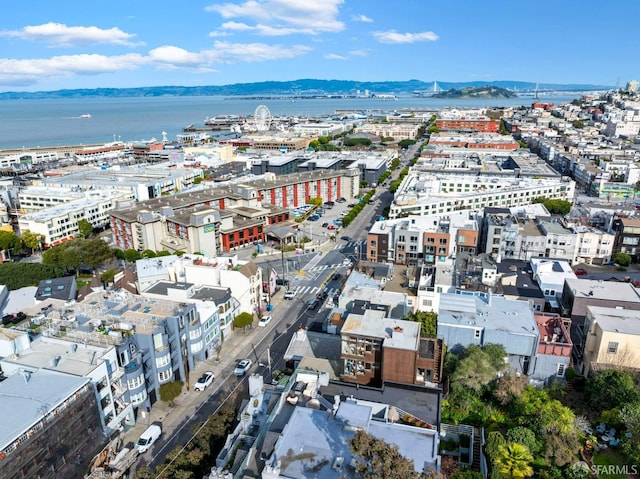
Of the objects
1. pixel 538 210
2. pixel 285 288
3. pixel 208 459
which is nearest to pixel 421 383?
pixel 208 459

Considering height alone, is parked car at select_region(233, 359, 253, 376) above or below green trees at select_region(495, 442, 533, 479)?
below

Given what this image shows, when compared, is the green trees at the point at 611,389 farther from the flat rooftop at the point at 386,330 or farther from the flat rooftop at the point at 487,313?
the flat rooftop at the point at 386,330

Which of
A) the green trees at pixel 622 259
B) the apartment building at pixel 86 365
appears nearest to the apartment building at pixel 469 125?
the green trees at pixel 622 259

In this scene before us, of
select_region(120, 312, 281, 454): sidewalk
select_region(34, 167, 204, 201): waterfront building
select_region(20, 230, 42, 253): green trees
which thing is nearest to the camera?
select_region(120, 312, 281, 454): sidewalk

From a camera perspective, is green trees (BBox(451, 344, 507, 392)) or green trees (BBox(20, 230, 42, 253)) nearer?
green trees (BBox(451, 344, 507, 392))

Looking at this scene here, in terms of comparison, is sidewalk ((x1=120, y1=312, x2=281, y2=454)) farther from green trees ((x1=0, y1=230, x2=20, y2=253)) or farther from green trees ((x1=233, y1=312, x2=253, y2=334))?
green trees ((x1=0, y1=230, x2=20, y2=253))

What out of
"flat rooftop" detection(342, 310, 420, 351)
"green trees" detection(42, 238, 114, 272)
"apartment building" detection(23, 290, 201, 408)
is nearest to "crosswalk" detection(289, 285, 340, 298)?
"apartment building" detection(23, 290, 201, 408)

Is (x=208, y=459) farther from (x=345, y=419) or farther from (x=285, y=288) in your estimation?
(x=285, y=288)
